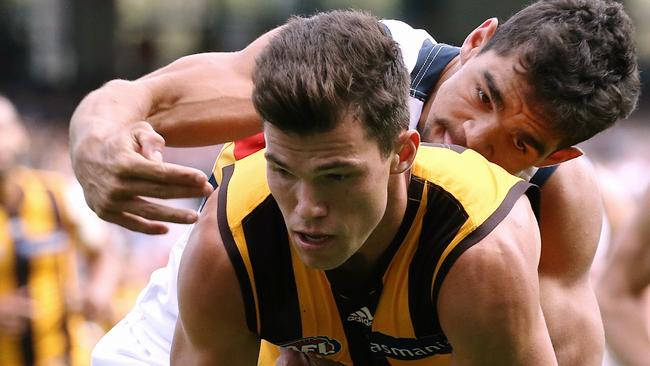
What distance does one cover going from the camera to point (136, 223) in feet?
10.6

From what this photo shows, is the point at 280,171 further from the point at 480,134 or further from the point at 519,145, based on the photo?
the point at 519,145

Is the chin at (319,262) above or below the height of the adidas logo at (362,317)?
above

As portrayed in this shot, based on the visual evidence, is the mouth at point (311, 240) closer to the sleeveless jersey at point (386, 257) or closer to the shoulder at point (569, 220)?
the sleeveless jersey at point (386, 257)

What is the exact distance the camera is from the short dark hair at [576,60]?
398 cm

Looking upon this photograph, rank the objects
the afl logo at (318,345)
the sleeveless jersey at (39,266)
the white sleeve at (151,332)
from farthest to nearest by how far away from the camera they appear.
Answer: the sleeveless jersey at (39,266) < the white sleeve at (151,332) < the afl logo at (318,345)

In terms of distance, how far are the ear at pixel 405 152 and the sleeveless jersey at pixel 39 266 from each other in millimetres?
4617

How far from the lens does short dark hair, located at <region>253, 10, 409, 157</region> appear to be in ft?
11.1

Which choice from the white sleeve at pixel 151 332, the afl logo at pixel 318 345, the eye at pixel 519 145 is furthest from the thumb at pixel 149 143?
the white sleeve at pixel 151 332

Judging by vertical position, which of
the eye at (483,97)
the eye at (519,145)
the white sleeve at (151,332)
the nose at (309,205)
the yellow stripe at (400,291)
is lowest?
the white sleeve at (151,332)

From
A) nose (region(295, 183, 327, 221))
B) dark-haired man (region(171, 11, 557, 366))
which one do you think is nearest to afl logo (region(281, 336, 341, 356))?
dark-haired man (region(171, 11, 557, 366))

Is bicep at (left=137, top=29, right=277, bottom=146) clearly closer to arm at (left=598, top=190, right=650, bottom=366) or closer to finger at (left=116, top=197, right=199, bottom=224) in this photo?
finger at (left=116, top=197, right=199, bottom=224)

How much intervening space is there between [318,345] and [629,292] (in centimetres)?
164

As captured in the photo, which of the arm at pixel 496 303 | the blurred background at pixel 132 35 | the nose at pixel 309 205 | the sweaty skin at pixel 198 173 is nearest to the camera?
the sweaty skin at pixel 198 173

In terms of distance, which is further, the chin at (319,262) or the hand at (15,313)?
the hand at (15,313)
